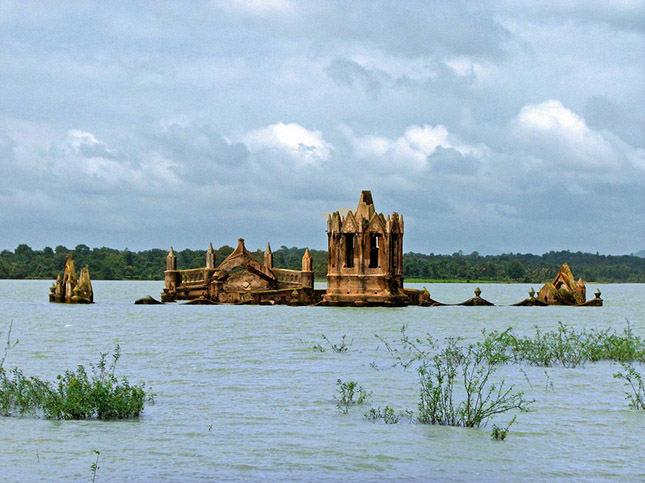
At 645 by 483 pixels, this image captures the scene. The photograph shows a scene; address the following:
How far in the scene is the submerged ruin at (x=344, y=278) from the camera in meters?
68.1

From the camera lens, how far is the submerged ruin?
68125 millimetres

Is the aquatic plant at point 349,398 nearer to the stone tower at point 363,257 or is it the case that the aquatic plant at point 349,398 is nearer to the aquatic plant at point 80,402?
the aquatic plant at point 80,402

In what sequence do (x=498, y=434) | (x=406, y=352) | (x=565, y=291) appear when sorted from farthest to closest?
1. (x=565, y=291)
2. (x=406, y=352)
3. (x=498, y=434)

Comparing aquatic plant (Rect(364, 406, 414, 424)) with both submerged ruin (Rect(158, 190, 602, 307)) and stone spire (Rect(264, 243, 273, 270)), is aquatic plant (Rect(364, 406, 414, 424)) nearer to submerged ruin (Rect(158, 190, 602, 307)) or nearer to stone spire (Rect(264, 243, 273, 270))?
submerged ruin (Rect(158, 190, 602, 307))

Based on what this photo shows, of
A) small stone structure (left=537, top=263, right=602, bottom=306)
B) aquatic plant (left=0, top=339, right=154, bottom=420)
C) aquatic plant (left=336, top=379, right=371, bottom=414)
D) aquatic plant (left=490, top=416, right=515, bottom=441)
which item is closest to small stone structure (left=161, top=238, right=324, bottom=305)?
small stone structure (left=537, top=263, right=602, bottom=306)

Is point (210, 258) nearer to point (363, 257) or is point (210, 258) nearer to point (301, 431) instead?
point (363, 257)

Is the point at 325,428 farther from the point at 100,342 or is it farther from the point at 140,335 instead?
the point at 140,335

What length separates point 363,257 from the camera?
67812 mm

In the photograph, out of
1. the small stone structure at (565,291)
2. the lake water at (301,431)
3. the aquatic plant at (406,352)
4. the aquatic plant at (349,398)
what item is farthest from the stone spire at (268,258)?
the aquatic plant at (349,398)

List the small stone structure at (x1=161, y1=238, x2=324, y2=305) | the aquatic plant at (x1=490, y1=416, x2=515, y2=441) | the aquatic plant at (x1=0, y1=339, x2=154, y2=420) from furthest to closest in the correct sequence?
the small stone structure at (x1=161, y1=238, x2=324, y2=305) < the aquatic plant at (x1=0, y1=339, x2=154, y2=420) < the aquatic plant at (x1=490, y1=416, x2=515, y2=441)

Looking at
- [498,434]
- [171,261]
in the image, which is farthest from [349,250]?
[498,434]

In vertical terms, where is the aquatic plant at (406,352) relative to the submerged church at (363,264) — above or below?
below

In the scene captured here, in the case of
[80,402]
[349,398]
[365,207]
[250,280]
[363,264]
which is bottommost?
[349,398]

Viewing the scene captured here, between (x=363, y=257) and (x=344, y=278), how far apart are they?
2375mm
